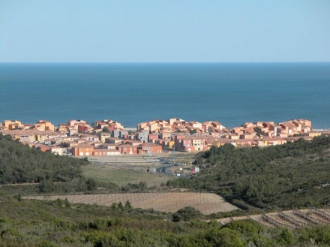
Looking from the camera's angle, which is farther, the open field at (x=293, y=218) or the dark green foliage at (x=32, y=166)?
the dark green foliage at (x=32, y=166)

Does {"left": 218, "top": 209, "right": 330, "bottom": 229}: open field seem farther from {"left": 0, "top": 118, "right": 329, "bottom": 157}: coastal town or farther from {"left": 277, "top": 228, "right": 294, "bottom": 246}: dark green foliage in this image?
{"left": 0, "top": 118, "right": 329, "bottom": 157}: coastal town

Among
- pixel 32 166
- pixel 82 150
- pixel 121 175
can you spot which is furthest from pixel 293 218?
pixel 82 150

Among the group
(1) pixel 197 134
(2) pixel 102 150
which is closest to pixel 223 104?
(1) pixel 197 134

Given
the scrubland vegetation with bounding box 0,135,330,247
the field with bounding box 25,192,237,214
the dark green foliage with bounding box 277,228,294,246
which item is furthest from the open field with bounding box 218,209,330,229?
the field with bounding box 25,192,237,214

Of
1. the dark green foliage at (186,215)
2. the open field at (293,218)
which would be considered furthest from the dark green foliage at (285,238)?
the dark green foliage at (186,215)

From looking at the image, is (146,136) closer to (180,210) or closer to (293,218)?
(180,210)

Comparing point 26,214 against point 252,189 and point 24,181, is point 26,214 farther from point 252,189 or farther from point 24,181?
point 24,181

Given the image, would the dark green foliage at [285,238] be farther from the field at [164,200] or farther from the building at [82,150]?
the building at [82,150]
